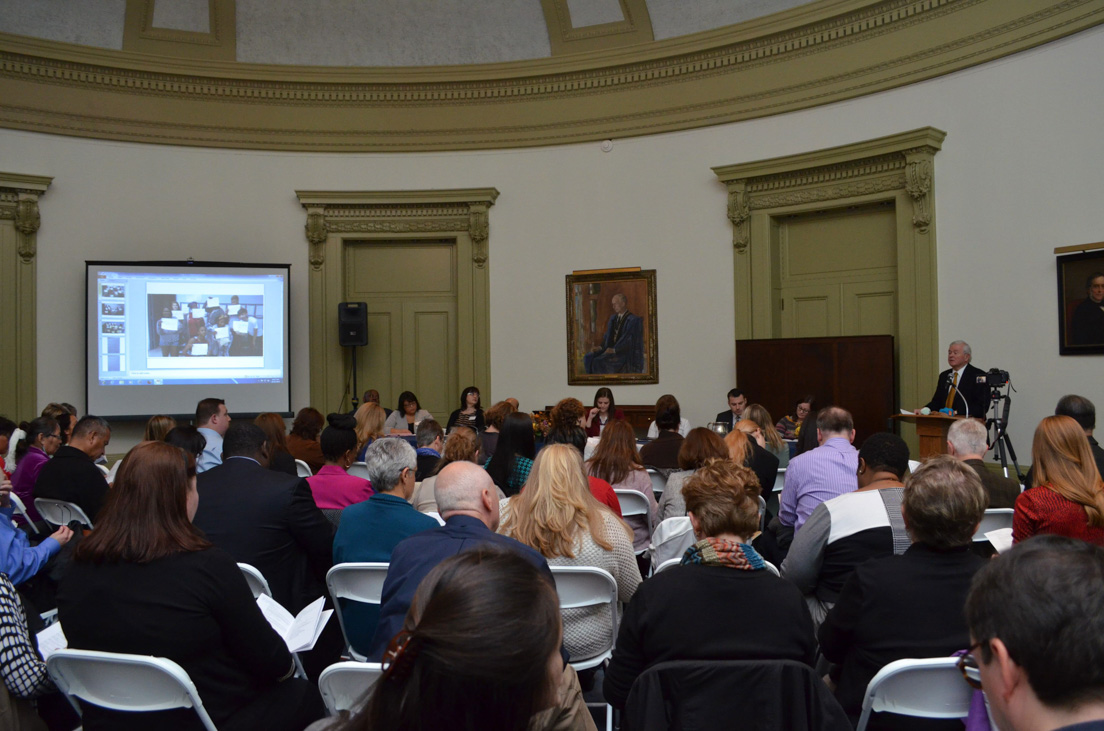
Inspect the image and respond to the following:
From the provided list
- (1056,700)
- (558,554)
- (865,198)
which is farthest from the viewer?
(865,198)

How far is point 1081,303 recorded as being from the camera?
23.3 ft

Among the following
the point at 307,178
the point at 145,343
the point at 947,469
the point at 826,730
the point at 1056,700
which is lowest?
the point at 826,730

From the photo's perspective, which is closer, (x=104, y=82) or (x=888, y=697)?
(x=888, y=697)

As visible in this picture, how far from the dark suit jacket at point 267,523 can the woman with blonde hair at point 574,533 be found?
82 cm

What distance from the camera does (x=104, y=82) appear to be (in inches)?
389

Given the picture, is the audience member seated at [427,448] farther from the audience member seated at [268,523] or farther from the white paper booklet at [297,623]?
the white paper booklet at [297,623]

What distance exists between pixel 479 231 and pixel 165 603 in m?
8.78

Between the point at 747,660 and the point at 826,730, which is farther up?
the point at 747,660

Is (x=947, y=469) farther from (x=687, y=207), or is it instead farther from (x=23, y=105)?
(x=23, y=105)

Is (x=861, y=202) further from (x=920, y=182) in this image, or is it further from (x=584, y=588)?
(x=584, y=588)

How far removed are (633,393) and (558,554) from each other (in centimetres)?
730

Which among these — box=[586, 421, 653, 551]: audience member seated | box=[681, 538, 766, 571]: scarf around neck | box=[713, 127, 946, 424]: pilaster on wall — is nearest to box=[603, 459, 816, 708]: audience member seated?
box=[681, 538, 766, 571]: scarf around neck

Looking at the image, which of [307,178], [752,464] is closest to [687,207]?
[307,178]

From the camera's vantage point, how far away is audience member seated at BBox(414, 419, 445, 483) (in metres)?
5.13
